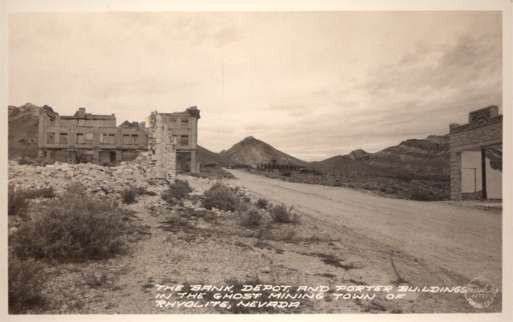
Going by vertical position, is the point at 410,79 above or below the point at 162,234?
above

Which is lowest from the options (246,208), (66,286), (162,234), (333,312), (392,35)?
(333,312)

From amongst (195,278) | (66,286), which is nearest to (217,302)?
(195,278)

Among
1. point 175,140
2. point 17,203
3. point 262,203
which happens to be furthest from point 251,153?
point 17,203

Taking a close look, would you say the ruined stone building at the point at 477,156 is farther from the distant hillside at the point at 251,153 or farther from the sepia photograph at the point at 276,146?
the distant hillside at the point at 251,153

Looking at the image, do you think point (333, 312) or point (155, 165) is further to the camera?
point (155, 165)

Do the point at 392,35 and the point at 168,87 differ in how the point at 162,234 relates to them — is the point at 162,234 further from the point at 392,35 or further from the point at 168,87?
the point at 392,35

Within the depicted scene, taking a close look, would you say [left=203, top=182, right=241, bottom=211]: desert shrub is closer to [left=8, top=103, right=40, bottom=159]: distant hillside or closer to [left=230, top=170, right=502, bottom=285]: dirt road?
[left=230, top=170, right=502, bottom=285]: dirt road
